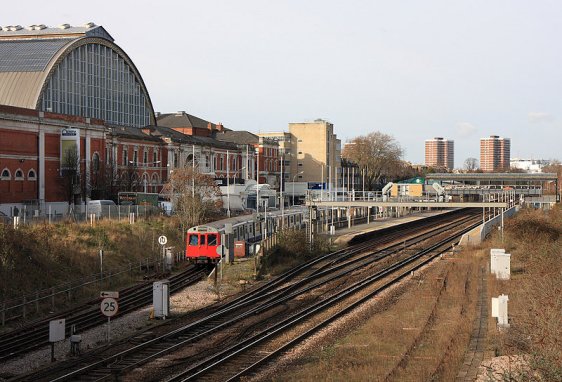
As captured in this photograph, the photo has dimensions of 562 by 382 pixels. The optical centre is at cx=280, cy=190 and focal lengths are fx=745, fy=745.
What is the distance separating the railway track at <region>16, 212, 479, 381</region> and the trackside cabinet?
1.73m

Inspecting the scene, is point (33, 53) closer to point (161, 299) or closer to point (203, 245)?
point (203, 245)

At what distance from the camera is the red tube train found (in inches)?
1642

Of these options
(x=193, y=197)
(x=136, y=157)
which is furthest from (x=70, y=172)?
(x=136, y=157)

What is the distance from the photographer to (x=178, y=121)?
11012 cm

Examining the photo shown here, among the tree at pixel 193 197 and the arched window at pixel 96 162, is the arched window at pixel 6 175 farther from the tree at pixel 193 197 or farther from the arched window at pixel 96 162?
the tree at pixel 193 197

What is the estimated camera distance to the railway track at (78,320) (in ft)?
77.4

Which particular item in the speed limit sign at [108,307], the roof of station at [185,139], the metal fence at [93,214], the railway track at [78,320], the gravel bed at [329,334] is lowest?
the railway track at [78,320]

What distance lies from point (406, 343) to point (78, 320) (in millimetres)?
12521

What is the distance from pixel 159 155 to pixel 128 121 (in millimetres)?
7242

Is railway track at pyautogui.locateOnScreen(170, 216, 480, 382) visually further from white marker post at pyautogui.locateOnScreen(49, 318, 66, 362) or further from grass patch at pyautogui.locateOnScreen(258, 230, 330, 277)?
grass patch at pyautogui.locateOnScreen(258, 230, 330, 277)

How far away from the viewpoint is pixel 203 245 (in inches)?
1651

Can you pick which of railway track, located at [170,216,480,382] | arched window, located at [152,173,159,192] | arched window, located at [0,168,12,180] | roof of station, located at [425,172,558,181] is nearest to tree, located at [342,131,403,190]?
roof of station, located at [425,172,558,181]

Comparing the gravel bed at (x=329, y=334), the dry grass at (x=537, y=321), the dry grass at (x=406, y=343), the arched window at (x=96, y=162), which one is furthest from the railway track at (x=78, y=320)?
the arched window at (x=96, y=162)

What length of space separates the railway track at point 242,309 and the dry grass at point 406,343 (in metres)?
4.39
